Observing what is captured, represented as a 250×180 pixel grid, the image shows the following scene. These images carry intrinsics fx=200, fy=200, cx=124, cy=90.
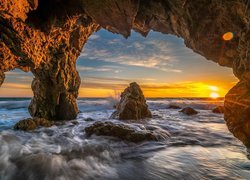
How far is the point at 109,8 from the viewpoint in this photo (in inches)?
267

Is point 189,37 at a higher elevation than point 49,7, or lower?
lower

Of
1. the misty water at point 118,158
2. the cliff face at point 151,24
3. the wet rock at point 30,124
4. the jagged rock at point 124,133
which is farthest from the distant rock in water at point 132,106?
the cliff face at point 151,24

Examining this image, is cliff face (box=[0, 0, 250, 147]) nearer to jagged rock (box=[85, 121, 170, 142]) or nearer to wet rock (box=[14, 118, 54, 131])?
wet rock (box=[14, 118, 54, 131])

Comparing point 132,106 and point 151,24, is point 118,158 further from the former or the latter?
point 132,106

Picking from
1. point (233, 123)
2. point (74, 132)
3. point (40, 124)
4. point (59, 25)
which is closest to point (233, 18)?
point (233, 123)

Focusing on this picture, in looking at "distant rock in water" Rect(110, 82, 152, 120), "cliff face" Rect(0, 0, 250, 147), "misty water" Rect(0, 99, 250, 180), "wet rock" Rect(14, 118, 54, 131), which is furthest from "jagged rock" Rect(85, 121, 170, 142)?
"distant rock in water" Rect(110, 82, 152, 120)

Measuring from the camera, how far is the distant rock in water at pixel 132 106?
46.2 ft

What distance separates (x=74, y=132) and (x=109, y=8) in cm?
594

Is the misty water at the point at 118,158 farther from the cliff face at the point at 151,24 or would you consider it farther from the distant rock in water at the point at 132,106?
the distant rock in water at the point at 132,106

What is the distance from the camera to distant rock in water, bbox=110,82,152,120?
14.1 meters

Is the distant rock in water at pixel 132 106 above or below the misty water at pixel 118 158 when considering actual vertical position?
above

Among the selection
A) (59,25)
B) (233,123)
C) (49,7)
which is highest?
(49,7)

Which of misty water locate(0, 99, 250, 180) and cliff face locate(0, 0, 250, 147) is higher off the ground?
cliff face locate(0, 0, 250, 147)

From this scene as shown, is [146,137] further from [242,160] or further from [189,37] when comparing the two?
[189,37]
